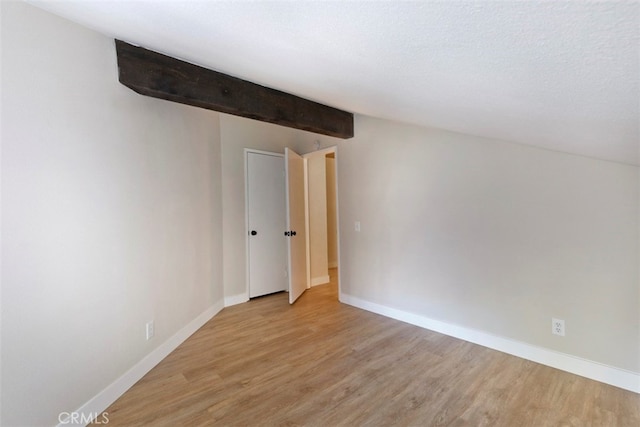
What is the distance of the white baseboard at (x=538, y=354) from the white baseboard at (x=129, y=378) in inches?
80.2

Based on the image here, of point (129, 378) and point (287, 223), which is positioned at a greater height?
point (287, 223)

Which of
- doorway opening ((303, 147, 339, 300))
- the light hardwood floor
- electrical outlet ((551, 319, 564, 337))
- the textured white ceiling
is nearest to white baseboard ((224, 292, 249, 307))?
the light hardwood floor

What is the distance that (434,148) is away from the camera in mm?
2744

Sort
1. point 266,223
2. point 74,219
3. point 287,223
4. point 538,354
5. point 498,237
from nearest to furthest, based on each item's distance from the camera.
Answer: point 74,219
point 538,354
point 498,237
point 287,223
point 266,223

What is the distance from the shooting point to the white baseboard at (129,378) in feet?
5.31

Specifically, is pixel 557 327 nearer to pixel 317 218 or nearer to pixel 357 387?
pixel 357 387

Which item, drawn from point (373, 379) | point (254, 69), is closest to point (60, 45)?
point (254, 69)

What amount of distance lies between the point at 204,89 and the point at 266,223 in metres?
2.17

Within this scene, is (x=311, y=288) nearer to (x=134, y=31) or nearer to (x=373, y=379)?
(x=373, y=379)

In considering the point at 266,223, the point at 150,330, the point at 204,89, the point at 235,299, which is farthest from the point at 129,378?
the point at 266,223

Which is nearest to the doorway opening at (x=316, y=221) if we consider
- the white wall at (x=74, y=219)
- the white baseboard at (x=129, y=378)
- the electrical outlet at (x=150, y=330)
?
the white baseboard at (x=129, y=378)

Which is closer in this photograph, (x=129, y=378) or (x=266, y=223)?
(x=129, y=378)

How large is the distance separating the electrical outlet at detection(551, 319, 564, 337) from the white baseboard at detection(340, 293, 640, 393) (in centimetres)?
14

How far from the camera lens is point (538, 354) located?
2205mm
